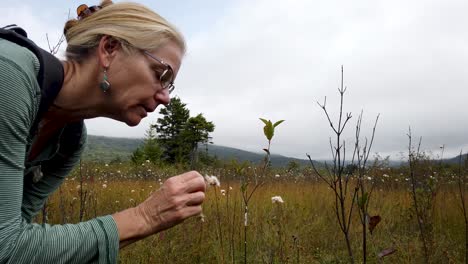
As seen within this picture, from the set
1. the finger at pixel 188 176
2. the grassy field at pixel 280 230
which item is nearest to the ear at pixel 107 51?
the finger at pixel 188 176

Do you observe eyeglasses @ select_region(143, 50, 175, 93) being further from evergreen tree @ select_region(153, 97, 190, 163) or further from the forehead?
evergreen tree @ select_region(153, 97, 190, 163)

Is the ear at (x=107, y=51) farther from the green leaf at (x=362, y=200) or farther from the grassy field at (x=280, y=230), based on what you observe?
the grassy field at (x=280, y=230)

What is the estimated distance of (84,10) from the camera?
161cm

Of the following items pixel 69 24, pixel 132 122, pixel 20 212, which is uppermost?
pixel 69 24

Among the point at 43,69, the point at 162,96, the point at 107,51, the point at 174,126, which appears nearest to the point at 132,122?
the point at 162,96

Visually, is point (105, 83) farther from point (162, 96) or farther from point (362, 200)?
point (362, 200)

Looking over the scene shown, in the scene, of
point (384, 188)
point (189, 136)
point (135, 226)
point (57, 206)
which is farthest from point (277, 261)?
point (189, 136)

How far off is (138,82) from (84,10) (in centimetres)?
41

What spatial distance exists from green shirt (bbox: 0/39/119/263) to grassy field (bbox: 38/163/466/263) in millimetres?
1417

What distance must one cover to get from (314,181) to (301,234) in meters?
4.74

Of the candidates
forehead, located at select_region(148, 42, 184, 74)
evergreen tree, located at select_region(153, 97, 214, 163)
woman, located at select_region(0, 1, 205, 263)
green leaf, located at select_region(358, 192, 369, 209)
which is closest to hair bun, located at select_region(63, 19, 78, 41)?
woman, located at select_region(0, 1, 205, 263)

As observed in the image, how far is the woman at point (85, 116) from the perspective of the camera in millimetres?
1076

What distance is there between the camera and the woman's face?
150cm

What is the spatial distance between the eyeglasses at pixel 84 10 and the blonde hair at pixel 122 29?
42 mm
